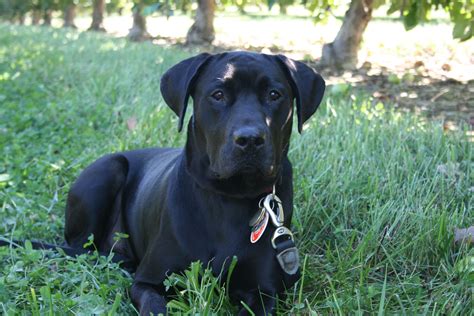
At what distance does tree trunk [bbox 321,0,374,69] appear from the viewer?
895 cm

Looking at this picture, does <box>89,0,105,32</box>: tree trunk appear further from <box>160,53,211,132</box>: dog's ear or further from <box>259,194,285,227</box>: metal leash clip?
<box>259,194,285,227</box>: metal leash clip

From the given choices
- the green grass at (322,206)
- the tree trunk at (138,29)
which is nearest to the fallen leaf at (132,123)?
the green grass at (322,206)

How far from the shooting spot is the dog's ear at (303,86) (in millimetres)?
3248

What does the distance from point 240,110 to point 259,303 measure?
884 mm

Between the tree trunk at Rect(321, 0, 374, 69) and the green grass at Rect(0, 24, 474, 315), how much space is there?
2494mm

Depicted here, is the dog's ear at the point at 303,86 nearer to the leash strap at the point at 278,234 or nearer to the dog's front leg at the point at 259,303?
the leash strap at the point at 278,234

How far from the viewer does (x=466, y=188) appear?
4.09 metres

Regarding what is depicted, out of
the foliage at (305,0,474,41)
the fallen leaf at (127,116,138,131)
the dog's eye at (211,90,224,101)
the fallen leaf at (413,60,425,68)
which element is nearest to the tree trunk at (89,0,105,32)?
the fallen leaf at (413,60,425,68)

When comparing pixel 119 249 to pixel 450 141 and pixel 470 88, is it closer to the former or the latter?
pixel 450 141

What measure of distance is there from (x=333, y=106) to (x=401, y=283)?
3.16 meters

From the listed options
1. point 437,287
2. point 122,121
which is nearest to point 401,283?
point 437,287

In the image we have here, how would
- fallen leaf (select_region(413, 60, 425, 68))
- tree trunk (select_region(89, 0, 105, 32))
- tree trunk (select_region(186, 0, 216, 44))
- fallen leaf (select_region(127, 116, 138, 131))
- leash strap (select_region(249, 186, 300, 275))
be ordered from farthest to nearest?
tree trunk (select_region(89, 0, 105, 32)) < tree trunk (select_region(186, 0, 216, 44)) < fallen leaf (select_region(413, 60, 425, 68)) < fallen leaf (select_region(127, 116, 138, 131)) < leash strap (select_region(249, 186, 300, 275))

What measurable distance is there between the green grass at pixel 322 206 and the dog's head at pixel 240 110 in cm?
49

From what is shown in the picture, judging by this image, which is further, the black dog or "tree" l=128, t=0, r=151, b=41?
"tree" l=128, t=0, r=151, b=41
